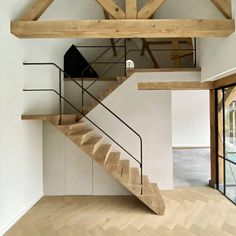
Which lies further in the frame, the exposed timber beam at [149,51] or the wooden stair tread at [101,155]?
the exposed timber beam at [149,51]

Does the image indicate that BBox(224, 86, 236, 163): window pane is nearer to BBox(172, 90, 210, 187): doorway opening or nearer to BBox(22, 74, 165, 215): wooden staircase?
BBox(22, 74, 165, 215): wooden staircase

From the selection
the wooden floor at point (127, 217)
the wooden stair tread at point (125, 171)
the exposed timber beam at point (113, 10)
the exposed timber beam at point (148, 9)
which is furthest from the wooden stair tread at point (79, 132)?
the exposed timber beam at point (148, 9)

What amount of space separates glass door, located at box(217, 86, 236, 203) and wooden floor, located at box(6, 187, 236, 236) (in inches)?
13.2

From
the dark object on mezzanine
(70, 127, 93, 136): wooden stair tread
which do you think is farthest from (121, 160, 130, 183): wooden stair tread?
the dark object on mezzanine

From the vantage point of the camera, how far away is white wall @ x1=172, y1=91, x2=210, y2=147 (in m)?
10.6

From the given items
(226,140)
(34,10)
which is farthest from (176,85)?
(34,10)

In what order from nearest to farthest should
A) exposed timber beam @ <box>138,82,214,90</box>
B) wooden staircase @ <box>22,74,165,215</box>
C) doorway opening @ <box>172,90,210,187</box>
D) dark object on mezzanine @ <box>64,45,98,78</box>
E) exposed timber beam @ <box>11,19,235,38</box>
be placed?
exposed timber beam @ <box>11,19,235,38</box>
wooden staircase @ <box>22,74,165,215</box>
exposed timber beam @ <box>138,82,214,90</box>
dark object on mezzanine @ <box>64,45,98,78</box>
doorway opening @ <box>172,90,210,187</box>

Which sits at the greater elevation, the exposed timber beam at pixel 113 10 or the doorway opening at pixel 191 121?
the exposed timber beam at pixel 113 10

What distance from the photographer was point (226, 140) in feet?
16.6

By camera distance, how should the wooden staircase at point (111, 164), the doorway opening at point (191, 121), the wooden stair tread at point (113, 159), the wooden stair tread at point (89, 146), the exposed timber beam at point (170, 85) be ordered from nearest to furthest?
the wooden staircase at point (111, 164), the wooden stair tread at point (89, 146), the wooden stair tread at point (113, 159), the exposed timber beam at point (170, 85), the doorway opening at point (191, 121)

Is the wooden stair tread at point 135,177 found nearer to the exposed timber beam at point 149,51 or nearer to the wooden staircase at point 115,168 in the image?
the wooden staircase at point 115,168

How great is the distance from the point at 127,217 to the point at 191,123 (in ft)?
24.8

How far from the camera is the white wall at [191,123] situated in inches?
417

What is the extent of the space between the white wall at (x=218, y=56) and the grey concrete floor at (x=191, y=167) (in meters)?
2.47
